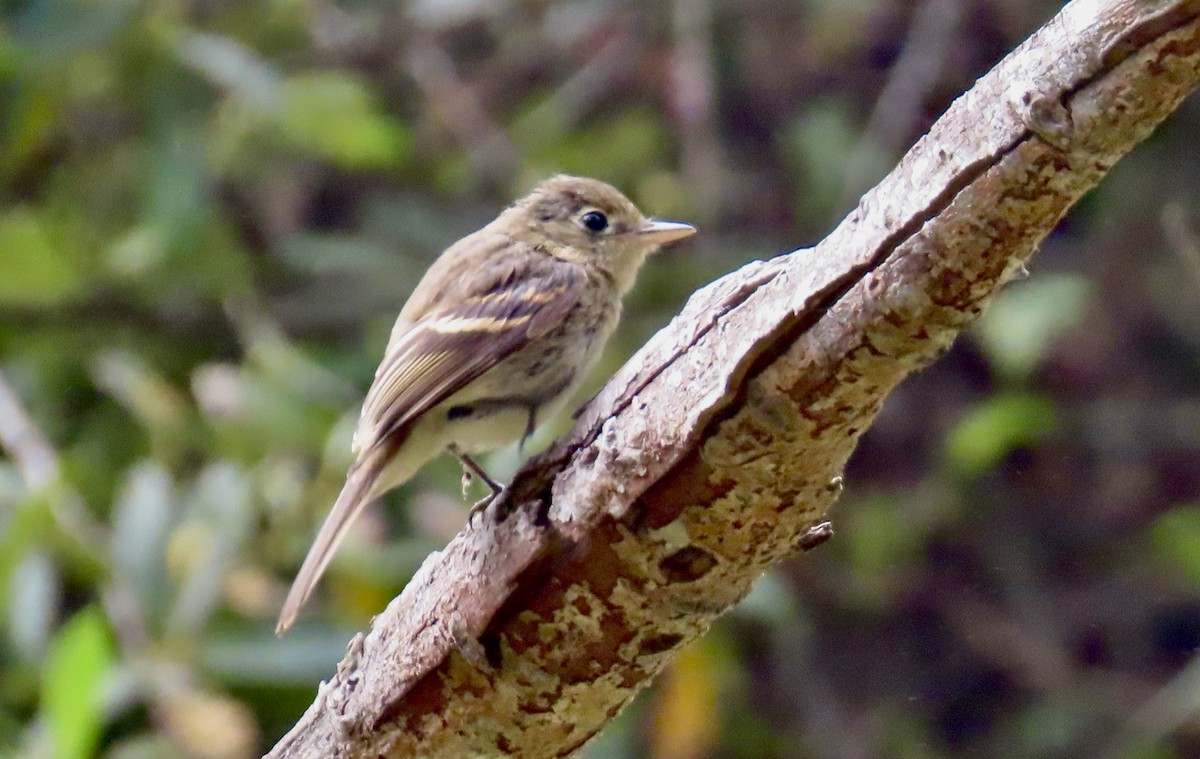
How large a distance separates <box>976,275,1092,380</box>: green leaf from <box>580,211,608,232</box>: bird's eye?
1109 millimetres

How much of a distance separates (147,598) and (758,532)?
218cm

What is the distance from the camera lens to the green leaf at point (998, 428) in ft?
13.3

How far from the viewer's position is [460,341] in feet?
8.46

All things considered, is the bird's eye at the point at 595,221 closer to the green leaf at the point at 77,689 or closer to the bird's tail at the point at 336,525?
the bird's tail at the point at 336,525

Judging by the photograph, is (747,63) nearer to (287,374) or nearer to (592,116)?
(592,116)

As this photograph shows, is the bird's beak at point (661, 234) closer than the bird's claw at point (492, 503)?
No

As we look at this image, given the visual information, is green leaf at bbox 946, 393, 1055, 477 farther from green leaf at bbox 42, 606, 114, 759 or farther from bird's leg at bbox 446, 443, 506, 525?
green leaf at bbox 42, 606, 114, 759

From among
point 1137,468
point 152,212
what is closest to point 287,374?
point 152,212

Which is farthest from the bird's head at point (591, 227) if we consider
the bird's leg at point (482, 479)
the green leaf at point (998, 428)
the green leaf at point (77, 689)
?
the green leaf at point (998, 428)

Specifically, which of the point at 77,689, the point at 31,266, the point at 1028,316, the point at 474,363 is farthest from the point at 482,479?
the point at 31,266

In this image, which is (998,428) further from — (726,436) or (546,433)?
(726,436)

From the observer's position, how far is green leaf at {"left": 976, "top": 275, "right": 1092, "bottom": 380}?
11.7ft

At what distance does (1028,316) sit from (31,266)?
2.82m

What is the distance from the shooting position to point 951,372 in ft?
17.4
